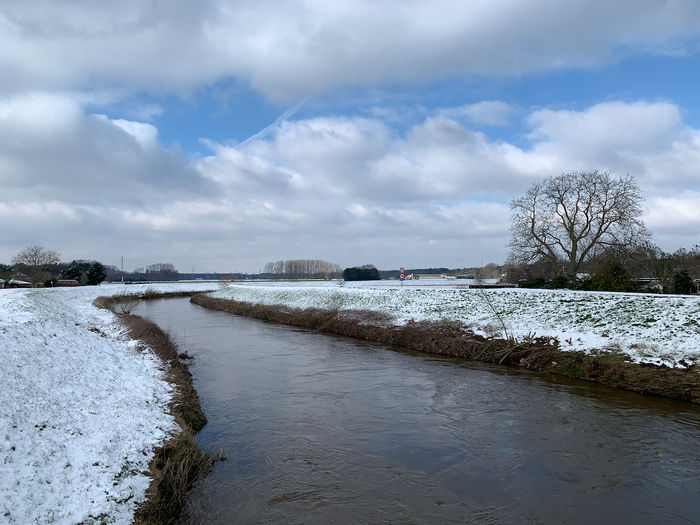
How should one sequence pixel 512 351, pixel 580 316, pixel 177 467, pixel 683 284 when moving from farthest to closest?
pixel 683 284 < pixel 580 316 < pixel 512 351 < pixel 177 467

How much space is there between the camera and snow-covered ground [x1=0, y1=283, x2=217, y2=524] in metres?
5.19

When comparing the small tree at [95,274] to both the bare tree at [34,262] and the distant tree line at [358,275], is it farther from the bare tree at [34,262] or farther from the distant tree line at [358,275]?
the distant tree line at [358,275]

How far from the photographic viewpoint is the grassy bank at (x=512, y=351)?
41.9ft

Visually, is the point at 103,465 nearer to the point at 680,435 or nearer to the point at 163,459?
the point at 163,459

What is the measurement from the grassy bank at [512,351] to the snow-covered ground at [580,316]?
0.54 metres

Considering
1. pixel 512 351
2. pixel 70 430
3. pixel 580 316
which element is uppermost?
pixel 580 316

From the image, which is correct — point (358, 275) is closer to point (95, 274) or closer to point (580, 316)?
point (95, 274)

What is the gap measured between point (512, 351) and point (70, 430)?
50.3 feet

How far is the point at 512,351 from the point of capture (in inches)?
691

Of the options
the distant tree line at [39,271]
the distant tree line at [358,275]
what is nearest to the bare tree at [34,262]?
the distant tree line at [39,271]

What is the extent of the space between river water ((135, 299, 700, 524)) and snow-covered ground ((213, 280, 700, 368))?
2538 mm

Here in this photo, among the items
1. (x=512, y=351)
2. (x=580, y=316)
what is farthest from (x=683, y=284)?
(x=512, y=351)

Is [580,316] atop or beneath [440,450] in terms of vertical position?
atop

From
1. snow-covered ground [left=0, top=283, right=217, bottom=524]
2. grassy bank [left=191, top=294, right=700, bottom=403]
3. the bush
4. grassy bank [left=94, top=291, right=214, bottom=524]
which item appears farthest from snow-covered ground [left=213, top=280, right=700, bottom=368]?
snow-covered ground [left=0, top=283, right=217, bottom=524]
